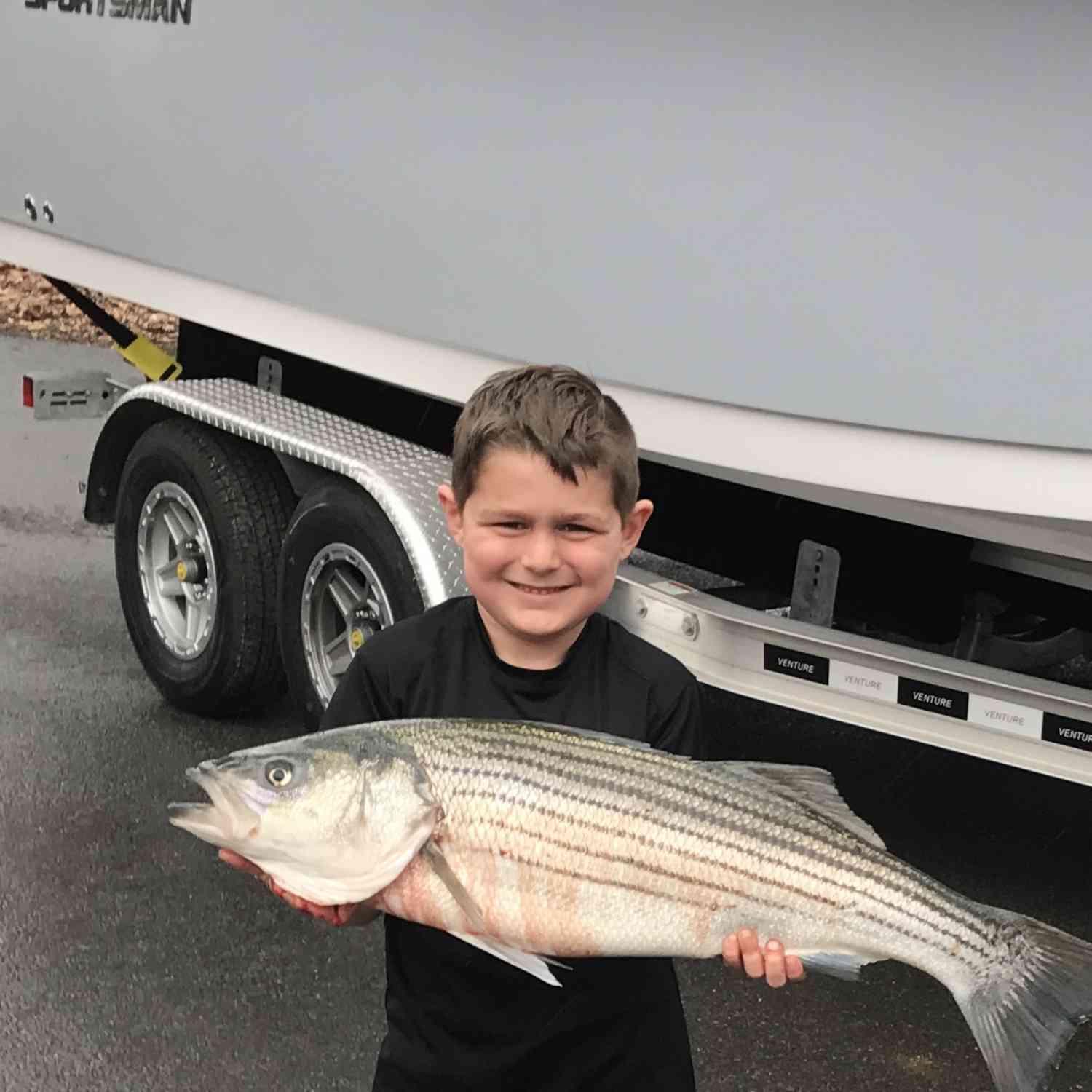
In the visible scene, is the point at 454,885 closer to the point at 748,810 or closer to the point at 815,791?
the point at 748,810

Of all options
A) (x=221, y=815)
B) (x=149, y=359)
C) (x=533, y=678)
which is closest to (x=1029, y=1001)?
(x=533, y=678)

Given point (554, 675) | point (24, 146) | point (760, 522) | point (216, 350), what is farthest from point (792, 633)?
point (24, 146)

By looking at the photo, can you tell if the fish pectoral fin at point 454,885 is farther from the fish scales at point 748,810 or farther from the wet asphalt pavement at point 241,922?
the wet asphalt pavement at point 241,922

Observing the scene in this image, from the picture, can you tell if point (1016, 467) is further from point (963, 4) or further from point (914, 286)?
point (963, 4)

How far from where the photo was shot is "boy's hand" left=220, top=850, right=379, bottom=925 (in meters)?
2.19

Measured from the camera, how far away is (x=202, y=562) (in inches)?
237

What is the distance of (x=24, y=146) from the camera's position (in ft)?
20.9

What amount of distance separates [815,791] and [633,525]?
1.51ft

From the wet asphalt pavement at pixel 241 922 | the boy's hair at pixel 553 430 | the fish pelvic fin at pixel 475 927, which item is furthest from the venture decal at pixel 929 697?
the fish pelvic fin at pixel 475 927

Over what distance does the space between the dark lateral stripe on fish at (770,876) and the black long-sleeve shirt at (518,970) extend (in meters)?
0.23

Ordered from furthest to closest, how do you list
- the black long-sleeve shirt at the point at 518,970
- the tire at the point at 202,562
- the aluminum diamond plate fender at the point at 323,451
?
the tire at the point at 202,562 < the aluminum diamond plate fender at the point at 323,451 < the black long-sleeve shirt at the point at 518,970

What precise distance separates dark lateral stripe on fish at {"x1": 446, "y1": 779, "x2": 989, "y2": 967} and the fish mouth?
0.90 feet

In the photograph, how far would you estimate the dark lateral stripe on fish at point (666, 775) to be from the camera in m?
2.17

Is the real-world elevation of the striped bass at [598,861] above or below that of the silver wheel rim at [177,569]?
above
